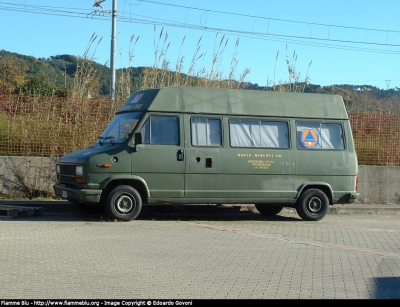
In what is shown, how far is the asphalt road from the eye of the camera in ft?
22.3

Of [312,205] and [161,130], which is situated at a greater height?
[161,130]

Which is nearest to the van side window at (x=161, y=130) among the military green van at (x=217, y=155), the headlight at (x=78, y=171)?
the military green van at (x=217, y=155)

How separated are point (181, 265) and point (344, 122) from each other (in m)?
7.08

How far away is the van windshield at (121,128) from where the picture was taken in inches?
485

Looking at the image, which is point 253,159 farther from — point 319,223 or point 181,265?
point 181,265

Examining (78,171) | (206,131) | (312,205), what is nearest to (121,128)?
(78,171)

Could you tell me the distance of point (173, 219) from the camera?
1348cm

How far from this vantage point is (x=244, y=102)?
13227mm

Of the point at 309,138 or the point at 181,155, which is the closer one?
the point at 181,155

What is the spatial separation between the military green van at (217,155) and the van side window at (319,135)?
2cm

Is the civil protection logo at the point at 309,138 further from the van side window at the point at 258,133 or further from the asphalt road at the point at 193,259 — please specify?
the asphalt road at the point at 193,259

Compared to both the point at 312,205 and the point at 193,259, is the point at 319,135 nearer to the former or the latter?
the point at 312,205

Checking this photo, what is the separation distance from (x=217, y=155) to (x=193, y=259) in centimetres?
436

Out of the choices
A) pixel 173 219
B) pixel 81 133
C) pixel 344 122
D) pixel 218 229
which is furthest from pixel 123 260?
pixel 81 133
